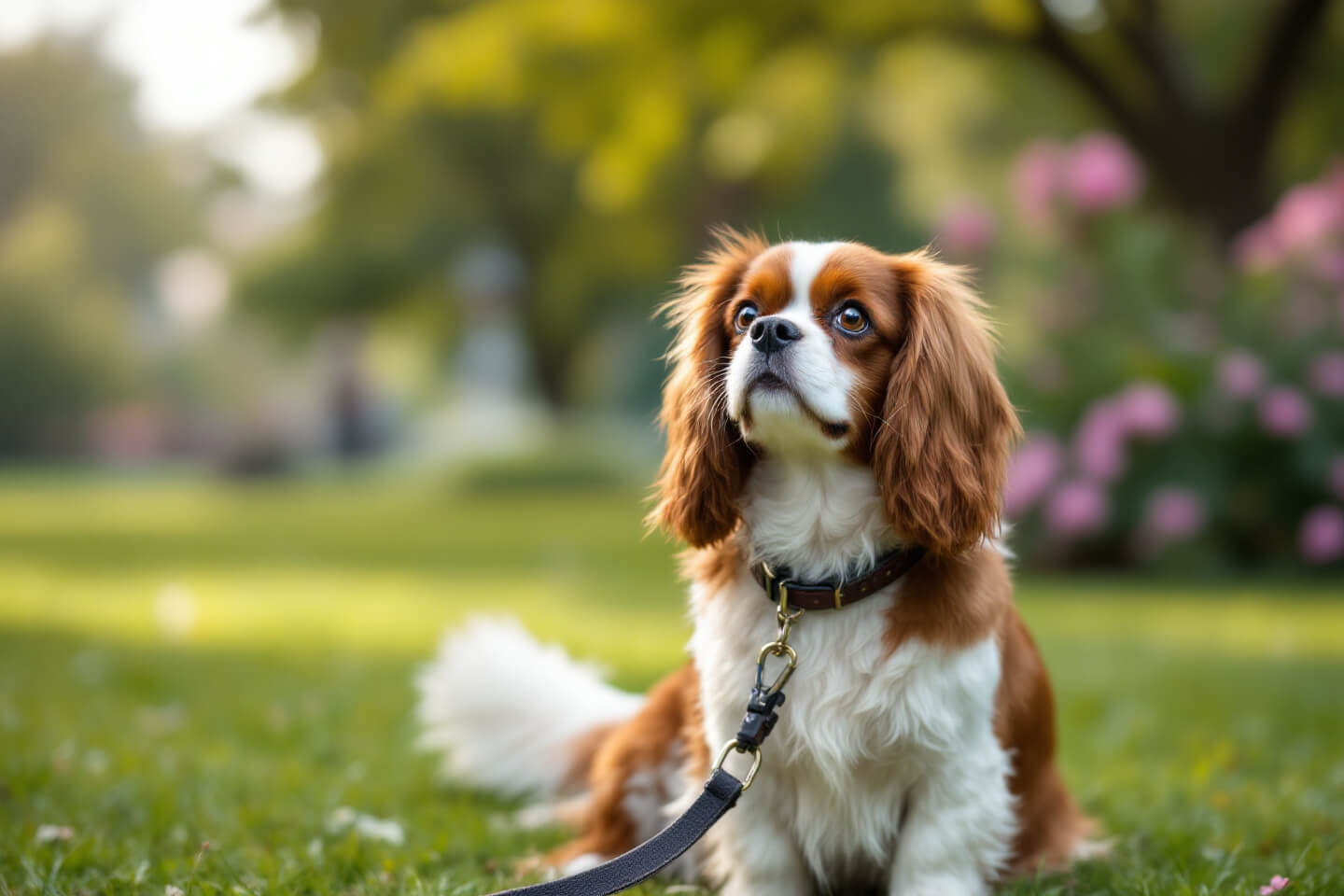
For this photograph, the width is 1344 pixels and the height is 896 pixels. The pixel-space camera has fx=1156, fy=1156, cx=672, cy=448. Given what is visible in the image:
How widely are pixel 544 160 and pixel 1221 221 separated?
47.6 ft

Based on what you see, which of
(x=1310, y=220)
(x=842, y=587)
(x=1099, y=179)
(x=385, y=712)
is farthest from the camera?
(x=1099, y=179)

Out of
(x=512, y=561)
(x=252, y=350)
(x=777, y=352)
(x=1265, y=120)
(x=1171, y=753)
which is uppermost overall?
(x=252, y=350)

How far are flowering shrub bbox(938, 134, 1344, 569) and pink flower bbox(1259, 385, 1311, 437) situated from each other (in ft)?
0.05

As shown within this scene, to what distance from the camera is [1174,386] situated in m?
8.93

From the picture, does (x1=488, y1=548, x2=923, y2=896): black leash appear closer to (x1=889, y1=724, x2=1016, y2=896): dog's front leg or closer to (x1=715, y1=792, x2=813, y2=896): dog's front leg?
(x1=715, y1=792, x2=813, y2=896): dog's front leg

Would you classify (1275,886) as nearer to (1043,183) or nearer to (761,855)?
(761,855)

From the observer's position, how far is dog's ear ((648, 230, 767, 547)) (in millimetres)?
2748

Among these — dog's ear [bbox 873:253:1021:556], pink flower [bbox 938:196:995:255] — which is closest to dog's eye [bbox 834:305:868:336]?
dog's ear [bbox 873:253:1021:556]

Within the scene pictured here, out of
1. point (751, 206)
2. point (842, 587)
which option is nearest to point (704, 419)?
point (842, 587)

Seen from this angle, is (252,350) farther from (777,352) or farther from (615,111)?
(777,352)

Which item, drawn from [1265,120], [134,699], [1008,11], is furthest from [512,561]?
[1265,120]

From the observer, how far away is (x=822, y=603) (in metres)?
2.56

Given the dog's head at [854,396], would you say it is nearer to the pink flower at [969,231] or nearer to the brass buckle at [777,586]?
the brass buckle at [777,586]

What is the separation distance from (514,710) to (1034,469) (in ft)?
20.9
